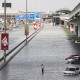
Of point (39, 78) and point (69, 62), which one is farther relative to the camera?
point (69, 62)

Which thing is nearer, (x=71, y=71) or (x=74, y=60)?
(x=71, y=71)

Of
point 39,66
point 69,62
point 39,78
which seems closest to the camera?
point 39,78

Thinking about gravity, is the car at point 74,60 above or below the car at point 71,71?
below

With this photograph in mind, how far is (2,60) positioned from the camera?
1652 inches

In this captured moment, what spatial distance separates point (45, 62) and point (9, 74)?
8.60 metres

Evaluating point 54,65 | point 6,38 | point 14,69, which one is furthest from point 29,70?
point 6,38

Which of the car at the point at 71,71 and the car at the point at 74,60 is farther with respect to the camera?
the car at the point at 74,60

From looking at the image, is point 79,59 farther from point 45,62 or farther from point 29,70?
point 29,70

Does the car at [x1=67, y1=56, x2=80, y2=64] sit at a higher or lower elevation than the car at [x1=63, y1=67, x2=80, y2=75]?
lower

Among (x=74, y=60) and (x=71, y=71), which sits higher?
(x=71, y=71)

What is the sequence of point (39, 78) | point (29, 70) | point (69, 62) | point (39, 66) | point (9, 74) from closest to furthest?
point (39, 78) → point (9, 74) → point (29, 70) → point (39, 66) → point (69, 62)

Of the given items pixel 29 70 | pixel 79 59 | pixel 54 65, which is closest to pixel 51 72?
pixel 29 70

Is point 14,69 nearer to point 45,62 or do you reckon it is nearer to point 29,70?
point 29,70

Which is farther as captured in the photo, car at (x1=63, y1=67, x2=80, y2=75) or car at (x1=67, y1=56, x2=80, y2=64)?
car at (x1=67, y1=56, x2=80, y2=64)
